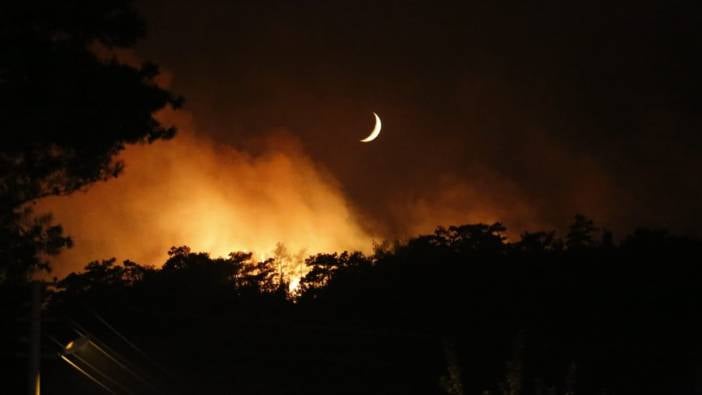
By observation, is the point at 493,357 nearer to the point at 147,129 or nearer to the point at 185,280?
the point at 147,129

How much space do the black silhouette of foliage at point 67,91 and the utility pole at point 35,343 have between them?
3.12m

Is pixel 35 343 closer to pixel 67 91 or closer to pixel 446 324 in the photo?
pixel 67 91

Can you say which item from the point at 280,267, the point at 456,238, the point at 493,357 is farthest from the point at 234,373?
the point at 280,267

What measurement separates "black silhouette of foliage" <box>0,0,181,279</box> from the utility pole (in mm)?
3116

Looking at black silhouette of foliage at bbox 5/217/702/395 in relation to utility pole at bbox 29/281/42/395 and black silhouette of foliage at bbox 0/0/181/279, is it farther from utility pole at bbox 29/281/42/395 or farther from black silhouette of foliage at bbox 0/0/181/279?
utility pole at bbox 29/281/42/395

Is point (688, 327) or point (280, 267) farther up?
point (280, 267)

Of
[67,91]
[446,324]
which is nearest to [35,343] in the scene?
[67,91]

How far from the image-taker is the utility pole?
949 centimetres

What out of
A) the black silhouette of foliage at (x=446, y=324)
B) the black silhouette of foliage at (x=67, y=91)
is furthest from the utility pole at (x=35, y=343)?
the black silhouette of foliage at (x=446, y=324)

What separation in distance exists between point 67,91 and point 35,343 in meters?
3.81

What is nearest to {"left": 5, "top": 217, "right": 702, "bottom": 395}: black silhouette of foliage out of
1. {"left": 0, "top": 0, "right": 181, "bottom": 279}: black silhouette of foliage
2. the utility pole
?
{"left": 0, "top": 0, "right": 181, "bottom": 279}: black silhouette of foliage

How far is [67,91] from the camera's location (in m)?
11.8

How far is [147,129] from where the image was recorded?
12.8 metres

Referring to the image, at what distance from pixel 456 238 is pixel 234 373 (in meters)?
17.4
